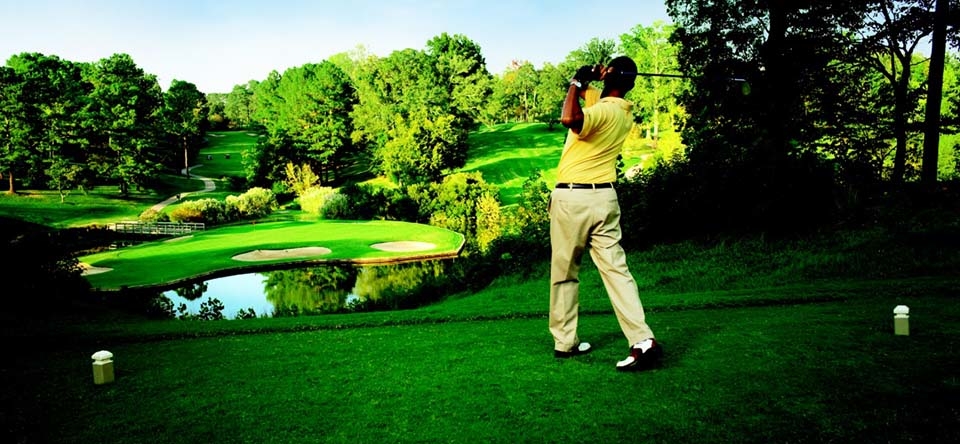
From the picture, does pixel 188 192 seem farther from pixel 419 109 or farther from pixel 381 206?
pixel 419 109

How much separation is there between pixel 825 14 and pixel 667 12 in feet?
14.3

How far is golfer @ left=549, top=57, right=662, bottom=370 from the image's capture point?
13.7 ft

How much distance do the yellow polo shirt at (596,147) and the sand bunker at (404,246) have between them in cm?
2729

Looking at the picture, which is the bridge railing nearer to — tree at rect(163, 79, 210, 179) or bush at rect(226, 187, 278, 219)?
bush at rect(226, 187, 278, 219)

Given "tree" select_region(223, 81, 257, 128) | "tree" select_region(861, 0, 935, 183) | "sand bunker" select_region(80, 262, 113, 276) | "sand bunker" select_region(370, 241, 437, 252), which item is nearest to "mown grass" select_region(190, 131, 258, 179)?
"tree" select_region(223, 81, 257, 128)

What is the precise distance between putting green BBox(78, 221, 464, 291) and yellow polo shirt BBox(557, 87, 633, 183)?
21255 millimetres

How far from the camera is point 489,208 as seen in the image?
4284 cm

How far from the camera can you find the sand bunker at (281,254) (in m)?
28.1

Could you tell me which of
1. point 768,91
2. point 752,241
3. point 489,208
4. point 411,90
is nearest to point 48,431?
point 752,241

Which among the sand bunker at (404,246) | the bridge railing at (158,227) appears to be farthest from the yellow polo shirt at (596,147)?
the bridge railing at (158,227)

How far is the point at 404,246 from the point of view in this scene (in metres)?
32.5

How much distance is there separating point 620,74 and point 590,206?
1.05m

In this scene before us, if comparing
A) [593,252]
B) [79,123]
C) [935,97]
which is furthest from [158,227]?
[593,252]

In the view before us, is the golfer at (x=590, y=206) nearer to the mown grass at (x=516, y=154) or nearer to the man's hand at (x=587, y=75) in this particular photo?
the man's hand at (x=587, y=75)
